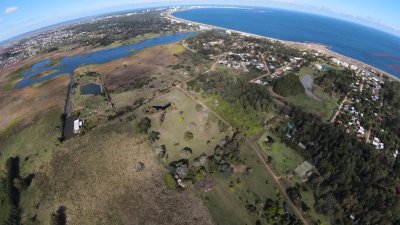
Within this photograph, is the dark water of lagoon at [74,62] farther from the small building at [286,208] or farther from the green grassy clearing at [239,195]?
the small building at [286,208]

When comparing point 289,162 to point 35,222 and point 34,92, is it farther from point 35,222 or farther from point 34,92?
point 34,92

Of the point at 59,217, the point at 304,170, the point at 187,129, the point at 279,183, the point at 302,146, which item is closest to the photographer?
Result: the point at 59,217

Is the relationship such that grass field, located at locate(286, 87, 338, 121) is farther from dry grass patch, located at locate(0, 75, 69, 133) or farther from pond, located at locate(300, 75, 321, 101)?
dry grass patch, located at locate(0, 75, 69, 133)

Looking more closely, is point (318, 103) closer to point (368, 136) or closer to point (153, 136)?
point (368, 136)

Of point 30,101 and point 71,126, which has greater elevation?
point 30,101

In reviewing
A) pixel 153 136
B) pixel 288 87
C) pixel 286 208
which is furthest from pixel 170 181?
pixel 288 87

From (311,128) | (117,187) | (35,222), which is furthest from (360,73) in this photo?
(35,222)

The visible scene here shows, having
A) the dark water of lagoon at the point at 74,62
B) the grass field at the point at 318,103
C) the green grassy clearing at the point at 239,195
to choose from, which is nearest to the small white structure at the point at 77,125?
the green grassy clearing at the point at 239,195
